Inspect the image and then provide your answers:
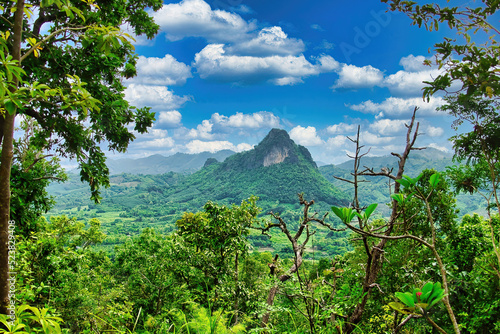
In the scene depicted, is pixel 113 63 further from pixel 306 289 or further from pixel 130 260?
pixel 130 260

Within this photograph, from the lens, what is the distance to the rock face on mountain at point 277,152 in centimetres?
16402

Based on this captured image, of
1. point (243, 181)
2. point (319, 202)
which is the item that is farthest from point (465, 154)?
point (243, 181)

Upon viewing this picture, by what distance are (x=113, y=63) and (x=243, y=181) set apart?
521 ft

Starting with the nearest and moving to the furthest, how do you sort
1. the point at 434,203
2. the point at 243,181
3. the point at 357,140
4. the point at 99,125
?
the point at 357,140
the point at 99,125
the point at 434,203
the point at 243,181

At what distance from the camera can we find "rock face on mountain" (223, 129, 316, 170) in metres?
164

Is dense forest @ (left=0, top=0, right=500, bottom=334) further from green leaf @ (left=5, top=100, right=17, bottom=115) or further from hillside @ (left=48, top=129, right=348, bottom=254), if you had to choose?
hillside @ (left=48, top=129, right=348, bottom=254)

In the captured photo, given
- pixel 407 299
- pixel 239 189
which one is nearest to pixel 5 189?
pixel 407 299

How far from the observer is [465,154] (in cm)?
933

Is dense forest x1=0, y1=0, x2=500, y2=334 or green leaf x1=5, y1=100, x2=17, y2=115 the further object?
dense forest x1=0, y1=0, x2=500, y2=334

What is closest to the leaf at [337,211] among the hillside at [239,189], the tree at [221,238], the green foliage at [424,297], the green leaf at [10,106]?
the green foliage at [424,297]

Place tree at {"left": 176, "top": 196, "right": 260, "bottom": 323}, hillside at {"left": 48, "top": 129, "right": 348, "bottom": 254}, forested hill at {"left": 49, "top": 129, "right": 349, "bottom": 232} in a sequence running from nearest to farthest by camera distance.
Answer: tree at {"left": 176, "top": 196, "right": 260, "bottom": 323}, hillside at {"left": 48, "top": 129, "right": 348, "bottom": 254}, forested hill at {"left": 49, "top": 129, "right": 349, "bottom": 232}

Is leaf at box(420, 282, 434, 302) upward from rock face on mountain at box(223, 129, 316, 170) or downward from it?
downward

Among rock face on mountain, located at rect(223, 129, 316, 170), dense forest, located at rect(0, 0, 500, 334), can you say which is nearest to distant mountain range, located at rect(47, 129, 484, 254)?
rock face on mountain, located at rect(223, 129, 316, 170)

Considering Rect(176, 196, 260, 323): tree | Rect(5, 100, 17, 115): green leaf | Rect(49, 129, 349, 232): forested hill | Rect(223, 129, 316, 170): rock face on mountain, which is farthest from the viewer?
Rect(223, 129, 316, 170): rock face on mountain
